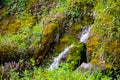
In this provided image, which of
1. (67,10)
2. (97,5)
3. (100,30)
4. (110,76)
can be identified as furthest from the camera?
(67,10)

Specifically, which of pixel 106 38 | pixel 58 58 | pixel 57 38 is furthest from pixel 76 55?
pixel 57 38

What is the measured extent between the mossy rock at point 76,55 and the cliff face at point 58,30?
0.03 meters

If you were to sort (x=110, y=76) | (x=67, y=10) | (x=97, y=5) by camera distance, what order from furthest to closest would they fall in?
1. (x=67, y=10)
2. (x=97, y=5)
3. (x=110, y=76)

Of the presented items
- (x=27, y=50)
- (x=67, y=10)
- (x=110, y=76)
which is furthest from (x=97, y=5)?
(x=110, y=76)

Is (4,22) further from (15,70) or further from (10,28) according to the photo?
(15,70)

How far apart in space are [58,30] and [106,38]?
7.29ft

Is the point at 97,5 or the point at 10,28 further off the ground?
the point at 97,5

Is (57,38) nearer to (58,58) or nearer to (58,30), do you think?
(58,30)

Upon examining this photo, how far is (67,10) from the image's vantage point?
33.5 feet

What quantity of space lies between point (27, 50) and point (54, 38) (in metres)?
0.84

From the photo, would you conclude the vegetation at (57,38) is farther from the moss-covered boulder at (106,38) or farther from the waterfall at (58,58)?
the waterfall at (58,58)

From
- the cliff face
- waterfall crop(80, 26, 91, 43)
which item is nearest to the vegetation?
the cliff face

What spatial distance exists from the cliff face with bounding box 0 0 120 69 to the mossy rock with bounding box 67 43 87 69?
33mm

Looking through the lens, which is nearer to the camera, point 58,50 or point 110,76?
point 110,76
